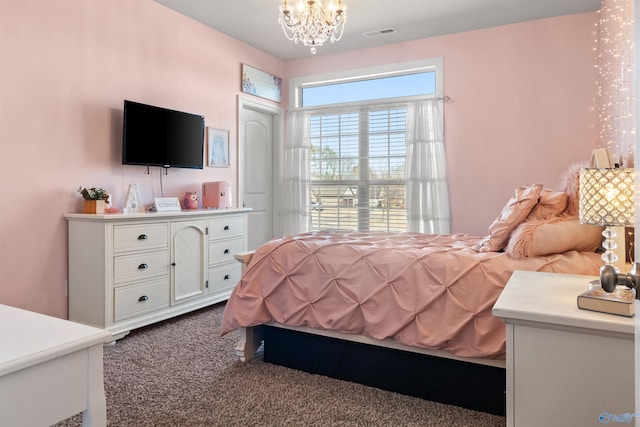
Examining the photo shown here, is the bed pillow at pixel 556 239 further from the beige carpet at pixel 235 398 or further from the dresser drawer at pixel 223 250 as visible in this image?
the dresser drawer at pixel 223 250

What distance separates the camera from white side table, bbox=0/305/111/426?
898 millimetres

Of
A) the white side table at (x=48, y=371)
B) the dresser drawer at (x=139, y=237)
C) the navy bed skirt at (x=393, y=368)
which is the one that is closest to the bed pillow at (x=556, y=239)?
the navy bed skirt at (x=393, y=368)

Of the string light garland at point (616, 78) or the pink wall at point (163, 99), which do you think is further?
the pink wall at point (163, 99)

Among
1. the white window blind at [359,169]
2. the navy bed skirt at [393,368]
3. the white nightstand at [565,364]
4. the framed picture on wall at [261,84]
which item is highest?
the framed picture on wall at [261,84]

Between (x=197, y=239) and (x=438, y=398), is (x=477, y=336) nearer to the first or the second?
(x=438, y=398)

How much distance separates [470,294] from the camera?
75.5 inches

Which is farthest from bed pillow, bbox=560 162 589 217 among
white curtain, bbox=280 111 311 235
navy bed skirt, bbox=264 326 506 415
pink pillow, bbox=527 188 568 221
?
white curtain, bbox=280 111 311 235

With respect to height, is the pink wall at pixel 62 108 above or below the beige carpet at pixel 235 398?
above

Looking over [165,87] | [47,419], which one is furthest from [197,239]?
[47,419]

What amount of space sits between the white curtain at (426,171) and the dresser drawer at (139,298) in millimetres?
2576

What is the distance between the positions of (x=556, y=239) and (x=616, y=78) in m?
1.63

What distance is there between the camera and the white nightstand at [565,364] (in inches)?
42.2

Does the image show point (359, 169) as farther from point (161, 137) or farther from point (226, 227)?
point (161, 137)

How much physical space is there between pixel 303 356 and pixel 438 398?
78 centimetres
